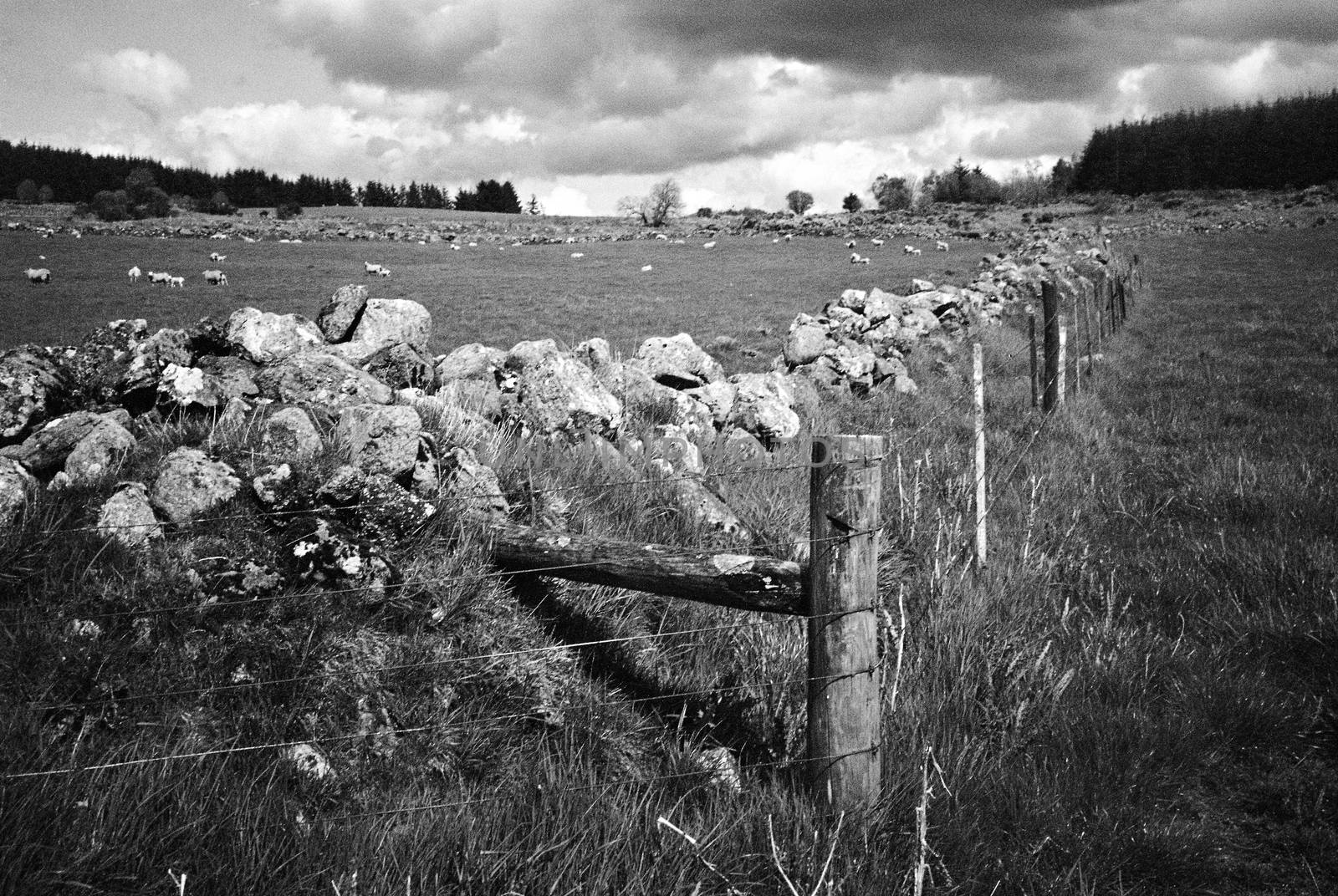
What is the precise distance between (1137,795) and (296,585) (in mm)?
3769

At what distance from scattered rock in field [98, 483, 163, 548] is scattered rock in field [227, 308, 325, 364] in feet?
7.93

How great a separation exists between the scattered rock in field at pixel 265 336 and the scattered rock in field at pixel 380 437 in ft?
6.30

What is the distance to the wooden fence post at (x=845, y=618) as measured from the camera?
2.82 meters

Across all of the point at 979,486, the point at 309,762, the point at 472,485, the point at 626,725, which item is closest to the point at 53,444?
the point at 472,485

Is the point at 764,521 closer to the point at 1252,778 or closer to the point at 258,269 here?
the point at 1252,778

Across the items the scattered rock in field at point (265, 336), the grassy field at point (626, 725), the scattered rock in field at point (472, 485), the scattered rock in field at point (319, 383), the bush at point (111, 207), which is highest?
the bush at point (111, 207)

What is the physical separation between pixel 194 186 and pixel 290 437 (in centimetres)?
15003

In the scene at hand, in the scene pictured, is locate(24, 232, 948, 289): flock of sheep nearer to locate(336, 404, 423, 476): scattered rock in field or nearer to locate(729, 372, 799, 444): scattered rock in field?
locate(729, 372, 799, 444): scattered rock in field

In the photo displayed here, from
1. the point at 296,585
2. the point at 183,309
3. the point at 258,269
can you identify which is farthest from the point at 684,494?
the point at 258,269

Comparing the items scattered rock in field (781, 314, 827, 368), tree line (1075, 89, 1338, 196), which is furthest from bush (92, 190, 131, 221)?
tree line (1075, 89, 1338, 196)

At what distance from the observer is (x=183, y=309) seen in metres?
20.2

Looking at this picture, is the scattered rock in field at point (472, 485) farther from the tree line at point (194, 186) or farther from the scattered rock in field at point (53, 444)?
the tree line at point (194, 186)

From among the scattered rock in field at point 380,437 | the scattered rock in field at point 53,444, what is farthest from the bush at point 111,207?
the scattered rock in field at point 380,437

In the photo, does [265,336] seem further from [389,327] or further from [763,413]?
[763,413]
